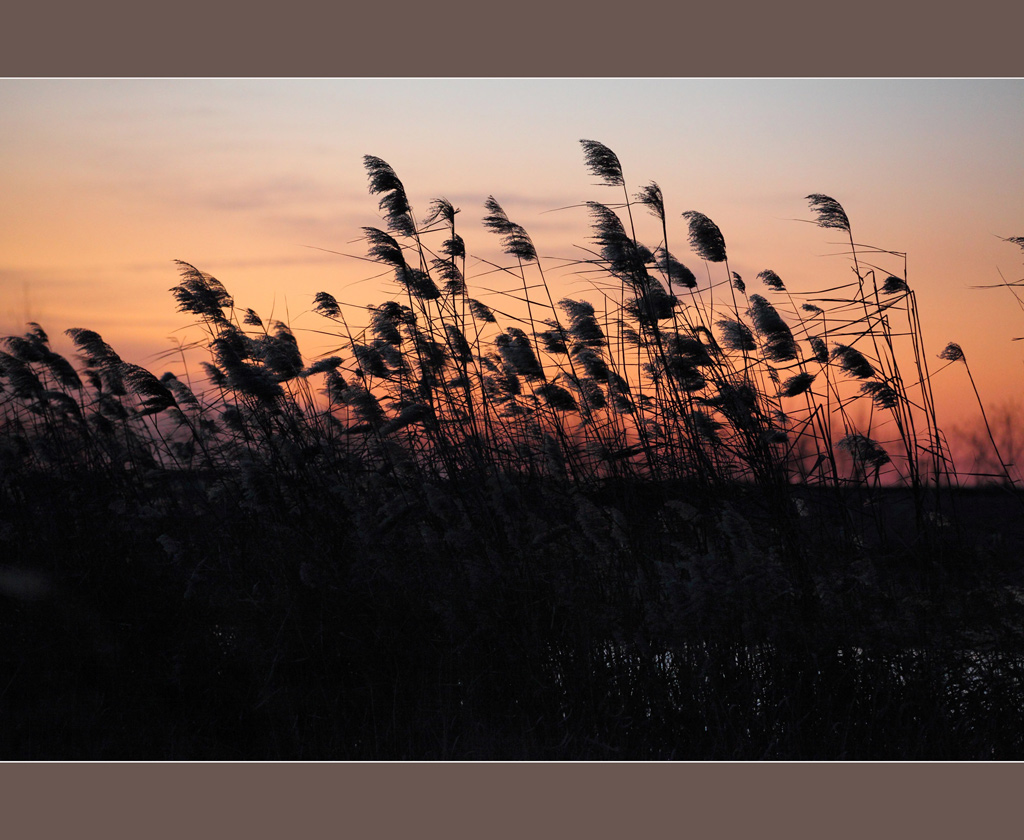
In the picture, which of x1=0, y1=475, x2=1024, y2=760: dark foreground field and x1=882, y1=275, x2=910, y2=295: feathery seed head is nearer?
x1=0, y1=475, x2=1024, y2=760: dark foreground field

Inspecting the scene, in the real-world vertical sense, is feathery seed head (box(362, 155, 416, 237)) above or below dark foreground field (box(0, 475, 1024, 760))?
above

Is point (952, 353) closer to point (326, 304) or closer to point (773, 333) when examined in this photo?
point (773, 333)

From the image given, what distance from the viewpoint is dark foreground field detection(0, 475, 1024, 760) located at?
3.34 metres

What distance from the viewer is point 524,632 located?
11.6 feet

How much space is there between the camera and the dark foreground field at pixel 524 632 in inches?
131

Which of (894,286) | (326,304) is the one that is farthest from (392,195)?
(894,286)

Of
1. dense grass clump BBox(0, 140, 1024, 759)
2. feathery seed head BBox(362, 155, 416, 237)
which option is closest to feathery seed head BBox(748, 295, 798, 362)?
dense grass clump BBox(0, 140, 1024, 759)

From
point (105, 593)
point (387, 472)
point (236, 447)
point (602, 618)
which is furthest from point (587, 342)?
point (105, 593)

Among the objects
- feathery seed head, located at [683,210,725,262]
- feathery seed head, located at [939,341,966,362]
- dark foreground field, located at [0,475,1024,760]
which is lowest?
dark foreground field, located at [0,475,1024,760]

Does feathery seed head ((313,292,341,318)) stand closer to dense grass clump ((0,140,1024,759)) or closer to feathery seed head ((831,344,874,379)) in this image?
dense grass clump ((0,140,1024,759))

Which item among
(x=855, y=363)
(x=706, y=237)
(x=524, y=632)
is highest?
(x=706, y=237)

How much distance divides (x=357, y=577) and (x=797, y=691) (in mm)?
1852

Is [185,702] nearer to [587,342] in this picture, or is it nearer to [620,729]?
[620,729]

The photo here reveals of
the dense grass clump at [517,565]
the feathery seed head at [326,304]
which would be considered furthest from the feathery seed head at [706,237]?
the feathery seed head at [326,304]
